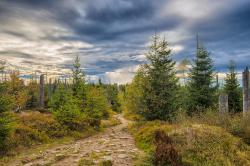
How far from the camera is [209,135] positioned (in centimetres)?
1070

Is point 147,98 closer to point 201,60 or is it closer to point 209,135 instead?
point 201,60

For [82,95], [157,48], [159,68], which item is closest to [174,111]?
[159,68]

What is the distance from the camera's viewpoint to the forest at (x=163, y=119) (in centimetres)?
991

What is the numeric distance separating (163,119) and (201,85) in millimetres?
6316

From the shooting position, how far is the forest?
32.5 feet

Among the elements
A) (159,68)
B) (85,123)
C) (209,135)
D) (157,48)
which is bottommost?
(85,123)

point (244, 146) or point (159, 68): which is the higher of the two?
point (159, 68)

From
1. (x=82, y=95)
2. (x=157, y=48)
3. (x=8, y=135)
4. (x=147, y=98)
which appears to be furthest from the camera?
(x=82, y=95)

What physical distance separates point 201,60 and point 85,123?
13.0 metres

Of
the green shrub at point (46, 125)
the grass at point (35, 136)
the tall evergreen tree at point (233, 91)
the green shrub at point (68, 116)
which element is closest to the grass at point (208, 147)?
the grass at point (35, 136)

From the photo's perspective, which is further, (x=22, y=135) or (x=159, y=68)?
(x=159, y=68)

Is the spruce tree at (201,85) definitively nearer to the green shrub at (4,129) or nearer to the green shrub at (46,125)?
the green shrub at (46,125)

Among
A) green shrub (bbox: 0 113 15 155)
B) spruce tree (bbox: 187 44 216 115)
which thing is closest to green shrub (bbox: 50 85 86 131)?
green shrub (bbox: 0 113 15 155)

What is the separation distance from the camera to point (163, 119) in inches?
811
